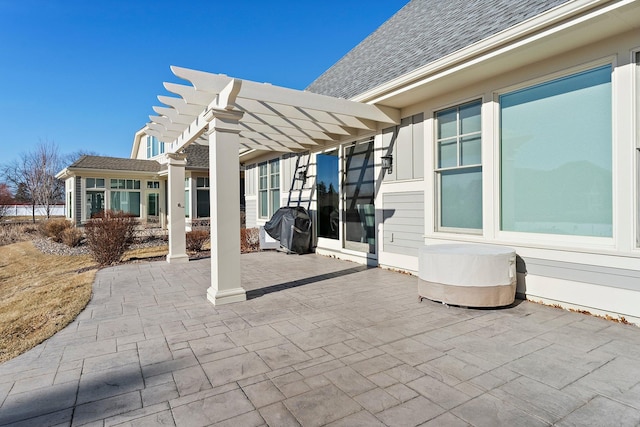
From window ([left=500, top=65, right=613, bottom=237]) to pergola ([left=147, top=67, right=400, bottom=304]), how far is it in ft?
7.26

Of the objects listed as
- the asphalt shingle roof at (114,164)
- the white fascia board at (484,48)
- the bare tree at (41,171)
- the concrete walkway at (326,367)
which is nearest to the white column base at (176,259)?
the concrete walkway at (326,367)

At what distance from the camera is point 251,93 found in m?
4.30

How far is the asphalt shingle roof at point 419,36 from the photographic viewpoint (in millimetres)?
4113

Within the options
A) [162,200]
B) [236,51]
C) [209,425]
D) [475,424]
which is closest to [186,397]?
[209,425]

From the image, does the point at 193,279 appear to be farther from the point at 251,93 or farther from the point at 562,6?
the point at 562,6

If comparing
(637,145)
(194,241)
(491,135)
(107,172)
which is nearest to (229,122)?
(491,135)

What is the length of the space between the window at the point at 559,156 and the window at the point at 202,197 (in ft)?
46.1

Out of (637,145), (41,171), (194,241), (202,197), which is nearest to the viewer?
(637,145)

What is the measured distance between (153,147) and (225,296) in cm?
2362

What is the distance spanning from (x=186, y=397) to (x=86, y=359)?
1211 millimetres

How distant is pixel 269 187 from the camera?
10953 millimetres

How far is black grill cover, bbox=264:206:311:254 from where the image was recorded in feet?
26.4

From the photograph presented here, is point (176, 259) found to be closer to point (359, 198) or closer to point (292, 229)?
Result: point (292, 229)

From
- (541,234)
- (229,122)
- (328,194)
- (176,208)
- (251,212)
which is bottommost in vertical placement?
(541,234)
